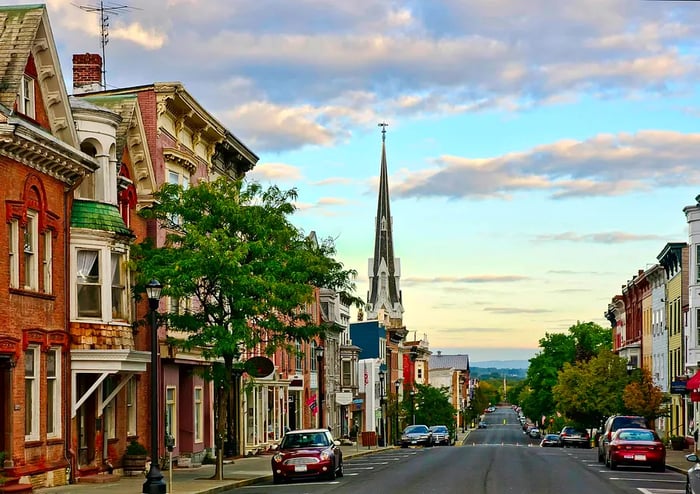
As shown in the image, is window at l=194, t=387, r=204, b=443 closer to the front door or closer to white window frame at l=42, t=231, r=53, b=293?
the front door

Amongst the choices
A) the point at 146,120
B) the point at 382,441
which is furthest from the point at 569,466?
the point at 382,441

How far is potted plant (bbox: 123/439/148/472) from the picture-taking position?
36375 millimetres

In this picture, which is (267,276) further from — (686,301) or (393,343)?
(393,343)

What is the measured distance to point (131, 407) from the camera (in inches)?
1499

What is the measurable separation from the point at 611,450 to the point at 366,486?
1253 cm

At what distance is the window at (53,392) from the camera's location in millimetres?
30766

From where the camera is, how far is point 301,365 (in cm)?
7275

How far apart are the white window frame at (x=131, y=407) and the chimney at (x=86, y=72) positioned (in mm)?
12033

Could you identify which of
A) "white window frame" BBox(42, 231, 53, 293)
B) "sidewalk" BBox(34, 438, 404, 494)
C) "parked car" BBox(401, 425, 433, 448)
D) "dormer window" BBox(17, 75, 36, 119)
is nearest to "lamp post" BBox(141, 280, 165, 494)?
"sidewalk" BBox(34, 438, 404, 494)

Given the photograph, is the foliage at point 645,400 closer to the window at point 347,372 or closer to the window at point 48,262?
the window at point 347,372

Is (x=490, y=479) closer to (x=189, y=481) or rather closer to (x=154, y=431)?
(x=189, y=481)

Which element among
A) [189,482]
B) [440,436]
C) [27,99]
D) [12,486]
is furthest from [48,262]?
[440,436]

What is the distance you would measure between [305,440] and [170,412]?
8325 mm

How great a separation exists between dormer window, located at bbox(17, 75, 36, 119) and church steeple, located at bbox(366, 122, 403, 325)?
14509cm
